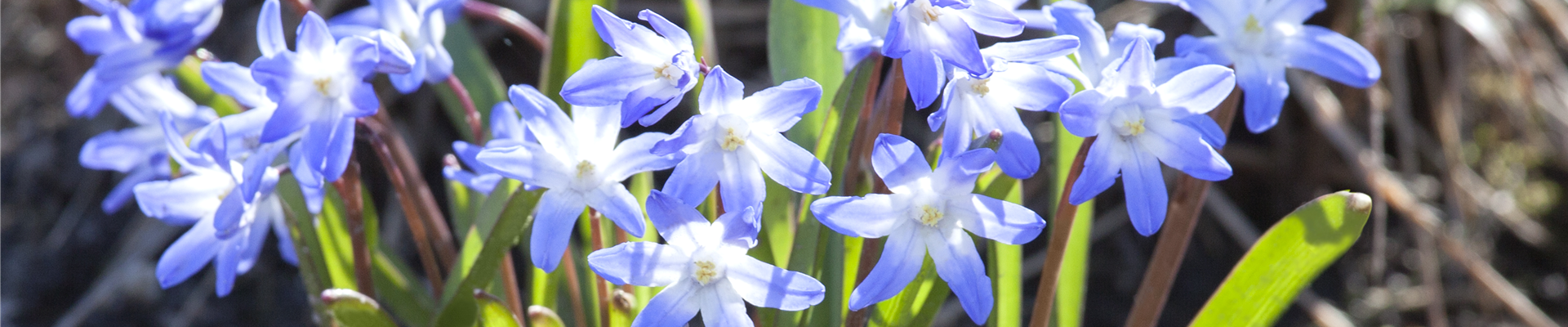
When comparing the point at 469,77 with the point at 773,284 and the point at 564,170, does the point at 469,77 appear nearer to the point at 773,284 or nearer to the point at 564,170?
the point at 564,170

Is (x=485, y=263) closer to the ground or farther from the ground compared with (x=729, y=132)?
closer to the ground

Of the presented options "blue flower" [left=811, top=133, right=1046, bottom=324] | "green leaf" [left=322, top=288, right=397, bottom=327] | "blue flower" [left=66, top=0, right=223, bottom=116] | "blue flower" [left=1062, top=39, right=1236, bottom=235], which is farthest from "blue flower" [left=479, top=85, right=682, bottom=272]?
"blue flower" [left=66, top=0, right=223, bottom=116]

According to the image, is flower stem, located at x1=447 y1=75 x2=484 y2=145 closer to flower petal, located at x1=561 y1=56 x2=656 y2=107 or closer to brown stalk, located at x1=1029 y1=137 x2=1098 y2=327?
flower petal, located at x1=561 y1=56 x2=656 y2=107

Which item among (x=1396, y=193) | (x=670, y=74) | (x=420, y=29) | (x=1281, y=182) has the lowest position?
(x=1281, y=182)

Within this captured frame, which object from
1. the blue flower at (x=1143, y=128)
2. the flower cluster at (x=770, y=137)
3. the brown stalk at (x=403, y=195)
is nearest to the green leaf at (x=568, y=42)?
the brown stalk at (x=403, y=195)

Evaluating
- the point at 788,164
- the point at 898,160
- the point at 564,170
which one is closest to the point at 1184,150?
the point at 898,160
